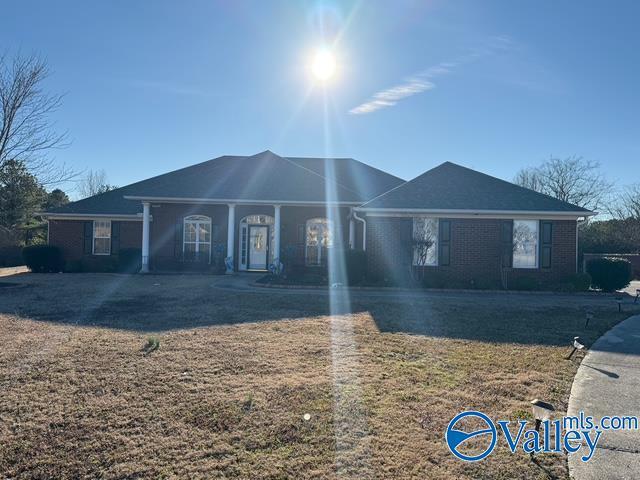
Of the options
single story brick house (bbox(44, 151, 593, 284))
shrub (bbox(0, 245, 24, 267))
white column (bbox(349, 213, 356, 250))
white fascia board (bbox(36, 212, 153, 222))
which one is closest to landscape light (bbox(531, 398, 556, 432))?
single story brick house (bbox(44, 151, 593, 284))

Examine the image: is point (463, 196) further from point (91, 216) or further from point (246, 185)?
point (91, 216)

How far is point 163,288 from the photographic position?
1312cm

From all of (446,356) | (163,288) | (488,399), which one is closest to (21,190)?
(163,288)

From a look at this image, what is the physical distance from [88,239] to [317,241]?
37.9 ft

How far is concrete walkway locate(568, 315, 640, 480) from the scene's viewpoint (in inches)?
124

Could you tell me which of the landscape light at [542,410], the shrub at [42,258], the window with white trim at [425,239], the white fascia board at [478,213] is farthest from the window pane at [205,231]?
the landscape light at [542,410]

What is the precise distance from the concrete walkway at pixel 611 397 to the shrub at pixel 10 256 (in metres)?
30.3

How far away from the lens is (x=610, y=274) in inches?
563

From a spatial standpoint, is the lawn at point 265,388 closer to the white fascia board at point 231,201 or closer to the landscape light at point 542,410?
the landscape light at point 542,410

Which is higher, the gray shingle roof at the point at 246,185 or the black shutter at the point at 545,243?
the gray shingle roof at the point at 246,185

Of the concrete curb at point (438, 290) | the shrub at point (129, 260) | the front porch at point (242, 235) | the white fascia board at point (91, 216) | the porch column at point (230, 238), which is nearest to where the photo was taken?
the concrete curb at point (438, 290)

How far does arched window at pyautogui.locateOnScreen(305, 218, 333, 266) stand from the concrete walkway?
12186mm

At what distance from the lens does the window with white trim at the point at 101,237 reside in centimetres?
2033

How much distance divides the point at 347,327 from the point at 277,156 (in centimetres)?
1571
